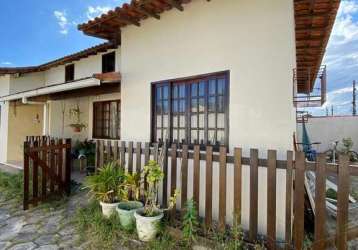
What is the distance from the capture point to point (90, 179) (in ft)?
18.3

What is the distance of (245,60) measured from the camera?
5.10m

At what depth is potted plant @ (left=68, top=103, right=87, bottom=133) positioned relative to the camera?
11.6 m

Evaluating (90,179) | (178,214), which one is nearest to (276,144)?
(178,214)

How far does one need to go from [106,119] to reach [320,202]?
9198 mm

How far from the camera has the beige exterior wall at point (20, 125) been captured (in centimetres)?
1319

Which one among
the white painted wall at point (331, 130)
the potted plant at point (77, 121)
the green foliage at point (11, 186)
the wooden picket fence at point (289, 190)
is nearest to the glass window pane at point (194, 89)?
the wooden picket fence at point (289, 190)

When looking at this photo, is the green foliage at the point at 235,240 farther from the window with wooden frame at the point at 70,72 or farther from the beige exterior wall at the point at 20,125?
the beige exterior wall at the point at 20,125

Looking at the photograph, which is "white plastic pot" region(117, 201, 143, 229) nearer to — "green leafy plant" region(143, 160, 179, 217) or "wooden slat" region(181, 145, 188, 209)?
"green leafy plant" region(143, 160, 179, 217)

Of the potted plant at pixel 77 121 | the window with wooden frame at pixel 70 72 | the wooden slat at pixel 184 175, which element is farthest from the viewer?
the window with wooden frame at pixel 70 72

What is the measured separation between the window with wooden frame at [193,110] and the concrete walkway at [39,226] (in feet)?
8.71

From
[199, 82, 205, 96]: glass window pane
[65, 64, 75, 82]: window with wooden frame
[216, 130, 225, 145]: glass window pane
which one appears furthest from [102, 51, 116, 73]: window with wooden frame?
[216, 130, 225, 145]: glass window pane

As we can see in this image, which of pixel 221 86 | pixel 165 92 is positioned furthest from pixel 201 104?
pixel 165 92

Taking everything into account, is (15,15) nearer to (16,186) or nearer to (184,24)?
(16,186)

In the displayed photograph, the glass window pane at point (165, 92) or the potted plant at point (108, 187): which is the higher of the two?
the glass window pane at point (165, 92)
